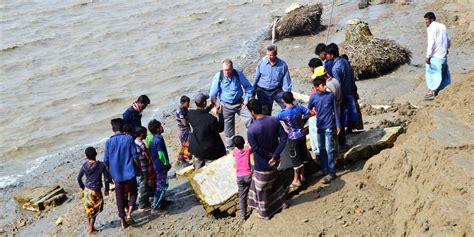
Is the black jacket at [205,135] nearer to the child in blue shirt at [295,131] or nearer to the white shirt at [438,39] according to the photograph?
the child in blue shirt at [295,131]

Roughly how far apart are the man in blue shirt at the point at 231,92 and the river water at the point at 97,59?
22.3ft

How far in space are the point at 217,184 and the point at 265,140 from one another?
1.56 metres

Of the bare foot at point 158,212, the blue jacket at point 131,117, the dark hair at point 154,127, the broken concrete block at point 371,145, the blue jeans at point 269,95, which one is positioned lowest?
the bare foot at point 158,212

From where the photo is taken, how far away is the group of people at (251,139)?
7.17 m

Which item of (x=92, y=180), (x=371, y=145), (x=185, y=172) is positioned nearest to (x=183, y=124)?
(x=185, y=172)

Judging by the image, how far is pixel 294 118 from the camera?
7594 millimetres

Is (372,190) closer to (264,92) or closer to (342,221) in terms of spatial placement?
(342,221)

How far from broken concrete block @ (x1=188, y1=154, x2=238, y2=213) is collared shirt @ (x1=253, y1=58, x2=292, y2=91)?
5.20ft

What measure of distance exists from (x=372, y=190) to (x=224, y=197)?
85.6 inches

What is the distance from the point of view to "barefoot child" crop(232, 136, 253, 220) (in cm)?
718

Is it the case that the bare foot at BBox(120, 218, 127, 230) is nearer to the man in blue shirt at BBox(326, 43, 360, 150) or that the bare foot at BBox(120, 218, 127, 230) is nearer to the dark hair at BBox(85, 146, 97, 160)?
the dark hair at BBox(85, 146, 97, 160)

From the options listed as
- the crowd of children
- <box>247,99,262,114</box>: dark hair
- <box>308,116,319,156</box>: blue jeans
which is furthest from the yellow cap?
<box>247,99,262,114</box>: dark hair

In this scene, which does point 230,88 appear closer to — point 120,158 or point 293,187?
point 293,187

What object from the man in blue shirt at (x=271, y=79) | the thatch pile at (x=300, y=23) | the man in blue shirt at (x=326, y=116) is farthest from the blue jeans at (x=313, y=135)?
the thatch pile at (x=300, y=23)
